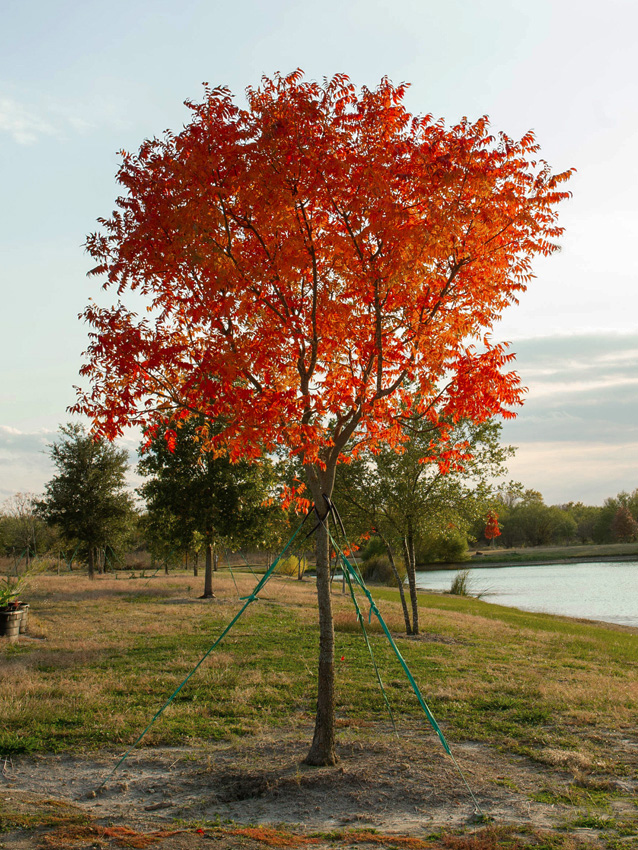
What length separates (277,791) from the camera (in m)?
5.50

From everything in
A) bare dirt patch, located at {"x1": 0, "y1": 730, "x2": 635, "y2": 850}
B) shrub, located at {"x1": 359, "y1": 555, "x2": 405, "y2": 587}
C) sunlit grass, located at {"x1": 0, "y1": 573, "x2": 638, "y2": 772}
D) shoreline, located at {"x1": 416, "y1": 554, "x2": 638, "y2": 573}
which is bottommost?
shoreline, located at {"x1": 416, "y1": 554, "x2": 638, "y2": 573}

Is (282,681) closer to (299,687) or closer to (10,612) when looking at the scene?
(299,687)

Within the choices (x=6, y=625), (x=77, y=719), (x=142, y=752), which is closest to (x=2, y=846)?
(x=142, y=752)

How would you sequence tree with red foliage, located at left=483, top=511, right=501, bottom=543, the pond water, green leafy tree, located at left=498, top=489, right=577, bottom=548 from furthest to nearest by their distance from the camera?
green leafy tree, located at left=498, top=489, right=577, bottom=548 < the pond water < tree with red foliage, located at left=483, top=511, right=501, bottom=543

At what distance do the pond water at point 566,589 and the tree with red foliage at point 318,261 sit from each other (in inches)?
923

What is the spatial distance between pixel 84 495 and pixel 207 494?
Answer: 27.0 ft

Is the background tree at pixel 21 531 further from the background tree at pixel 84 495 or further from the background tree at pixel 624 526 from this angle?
the background tree at pixel 624 526

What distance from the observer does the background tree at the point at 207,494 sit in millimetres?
24281

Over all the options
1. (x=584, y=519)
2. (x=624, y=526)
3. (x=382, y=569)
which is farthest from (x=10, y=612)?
(x=584, y=519)

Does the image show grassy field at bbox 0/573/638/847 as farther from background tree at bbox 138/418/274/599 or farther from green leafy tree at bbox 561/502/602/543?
green leafy tree at bbox 561/502/602/543

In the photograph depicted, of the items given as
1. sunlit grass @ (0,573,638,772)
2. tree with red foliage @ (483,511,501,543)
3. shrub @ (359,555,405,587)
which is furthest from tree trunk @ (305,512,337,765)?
shrub @ (359,555,405,587)

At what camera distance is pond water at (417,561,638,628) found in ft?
98.3

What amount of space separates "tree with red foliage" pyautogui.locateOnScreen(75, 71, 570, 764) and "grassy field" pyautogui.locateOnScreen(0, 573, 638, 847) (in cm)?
235

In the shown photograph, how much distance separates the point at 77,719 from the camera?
7.63 meters
